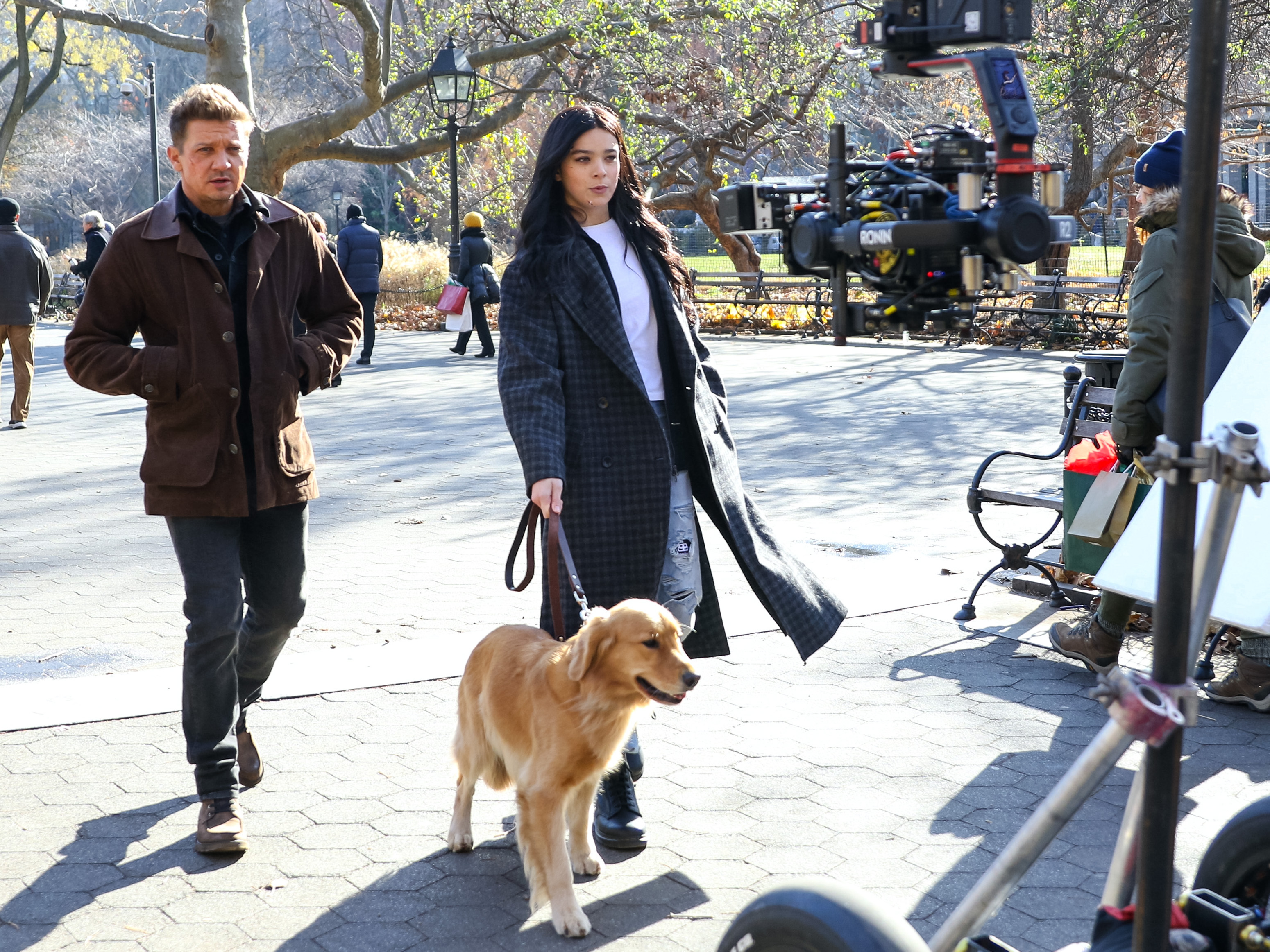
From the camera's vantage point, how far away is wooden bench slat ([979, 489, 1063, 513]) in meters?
6.39

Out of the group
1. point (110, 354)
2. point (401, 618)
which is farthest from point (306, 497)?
point (401, 618)

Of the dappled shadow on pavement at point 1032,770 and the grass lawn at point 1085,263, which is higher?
the grass lawn at point 1085,263

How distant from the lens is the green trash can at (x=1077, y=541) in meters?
5.92

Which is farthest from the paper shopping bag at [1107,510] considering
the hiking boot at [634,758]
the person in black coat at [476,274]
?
the person in black coat at [476,274]

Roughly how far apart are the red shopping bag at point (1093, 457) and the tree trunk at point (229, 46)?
1542cm

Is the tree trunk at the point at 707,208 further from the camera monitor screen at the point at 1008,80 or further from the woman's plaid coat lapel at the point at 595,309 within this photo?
the camera monitor screen at the point at 1008,80

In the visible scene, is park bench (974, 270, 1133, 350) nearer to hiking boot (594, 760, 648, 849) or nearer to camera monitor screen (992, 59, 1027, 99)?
hiking boot (594, 760, 648, 849)

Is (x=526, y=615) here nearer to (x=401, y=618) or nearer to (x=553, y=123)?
(x=401, y=618)

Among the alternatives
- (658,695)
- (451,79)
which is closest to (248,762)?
(658,695)

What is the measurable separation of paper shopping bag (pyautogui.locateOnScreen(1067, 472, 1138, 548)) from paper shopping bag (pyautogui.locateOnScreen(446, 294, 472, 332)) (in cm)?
1524

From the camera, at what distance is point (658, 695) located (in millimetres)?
3332

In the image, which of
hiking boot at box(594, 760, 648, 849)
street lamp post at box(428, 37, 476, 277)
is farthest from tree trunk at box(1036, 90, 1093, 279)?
hiking boot at box(594, 760, 648, 849)

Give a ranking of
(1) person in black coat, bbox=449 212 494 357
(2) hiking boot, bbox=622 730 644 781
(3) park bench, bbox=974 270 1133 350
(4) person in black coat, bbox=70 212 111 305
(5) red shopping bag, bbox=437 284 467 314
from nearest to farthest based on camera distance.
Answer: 1. (2) hiking boot, bbox=622 730 644 781
2. (3) park bench, bbox=974 270 1133 350
3. (4) person in black coat, bbox=70 212 111 305
4. (1) person in black coat, bbox=449 212 494 357
5. (5) red shopping bag, bbox=437 284 467 314

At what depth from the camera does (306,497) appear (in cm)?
413
